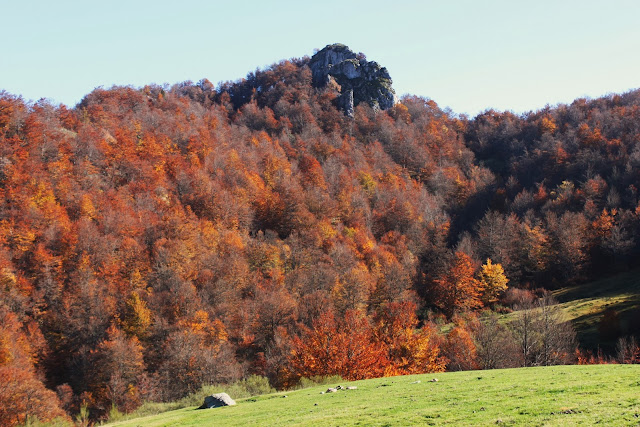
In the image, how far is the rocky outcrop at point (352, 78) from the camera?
178962 millimetres

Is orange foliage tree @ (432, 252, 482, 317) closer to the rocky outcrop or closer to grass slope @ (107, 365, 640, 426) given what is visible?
grass slope @ (107, 365, 640, 426)

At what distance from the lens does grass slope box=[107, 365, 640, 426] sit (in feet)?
37.6

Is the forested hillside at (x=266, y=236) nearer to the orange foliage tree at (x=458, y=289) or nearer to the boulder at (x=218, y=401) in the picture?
the orange foliage tree at (x=458, y=289)

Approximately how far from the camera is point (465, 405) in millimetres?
14250

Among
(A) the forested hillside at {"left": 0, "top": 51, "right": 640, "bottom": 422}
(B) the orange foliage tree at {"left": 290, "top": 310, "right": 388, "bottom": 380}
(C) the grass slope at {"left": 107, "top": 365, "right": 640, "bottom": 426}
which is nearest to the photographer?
(C) the grass slope at {"left": 107, "top": 365, "right": 640, "bottom": 426}

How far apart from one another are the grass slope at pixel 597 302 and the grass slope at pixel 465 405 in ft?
146

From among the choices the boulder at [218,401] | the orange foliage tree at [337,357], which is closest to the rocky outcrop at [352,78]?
the orange foliage tree at [337,357]

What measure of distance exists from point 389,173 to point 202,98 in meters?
95.5

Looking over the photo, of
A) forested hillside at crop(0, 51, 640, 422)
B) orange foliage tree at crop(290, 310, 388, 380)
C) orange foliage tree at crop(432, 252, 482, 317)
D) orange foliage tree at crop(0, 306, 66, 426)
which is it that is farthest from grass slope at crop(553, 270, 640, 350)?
orange foliage tree at crop(0, 306, 66, 426)

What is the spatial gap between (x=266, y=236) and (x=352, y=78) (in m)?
113

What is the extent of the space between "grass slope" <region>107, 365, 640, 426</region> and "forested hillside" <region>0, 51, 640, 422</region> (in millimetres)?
23427

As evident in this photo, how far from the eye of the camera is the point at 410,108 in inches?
7082

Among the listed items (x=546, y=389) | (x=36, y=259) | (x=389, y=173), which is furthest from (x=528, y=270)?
(x=36, y=259)

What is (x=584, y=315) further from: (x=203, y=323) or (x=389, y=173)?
(x=389, y=173)
